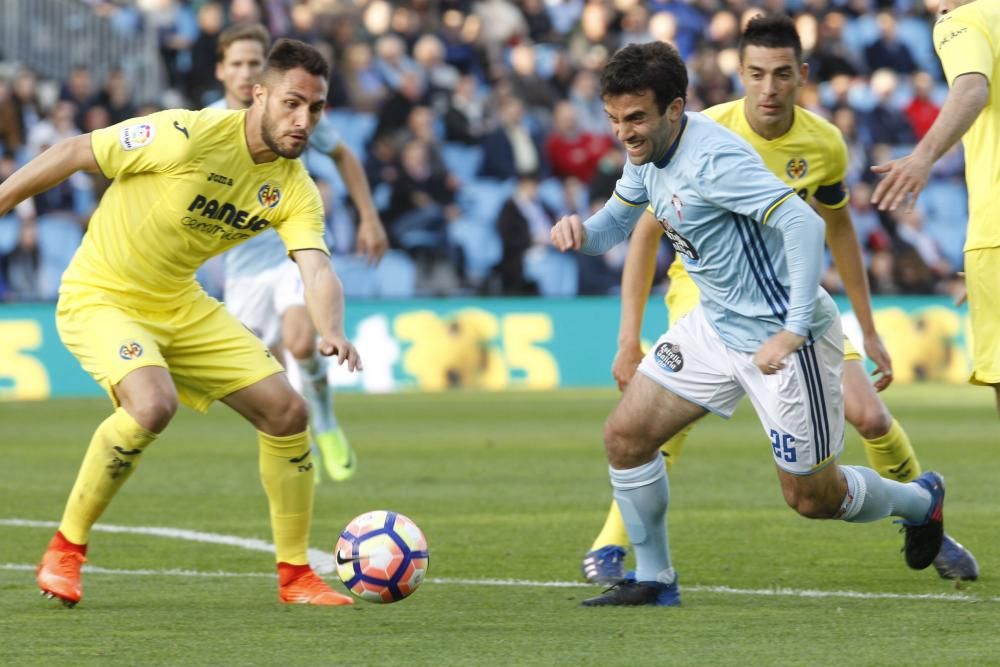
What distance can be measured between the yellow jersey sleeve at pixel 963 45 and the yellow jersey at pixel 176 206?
2344 mm

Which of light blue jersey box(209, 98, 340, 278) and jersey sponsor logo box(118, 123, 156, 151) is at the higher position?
jersey sponsor logo box(118, 123, 156, 151)

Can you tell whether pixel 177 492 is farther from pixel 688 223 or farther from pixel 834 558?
pixel 688 223

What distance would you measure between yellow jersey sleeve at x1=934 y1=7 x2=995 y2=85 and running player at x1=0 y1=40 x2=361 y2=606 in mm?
2202

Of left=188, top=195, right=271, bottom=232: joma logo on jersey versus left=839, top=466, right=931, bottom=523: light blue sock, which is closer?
left=839, top=466, right=931, bottom=523: light blue sock

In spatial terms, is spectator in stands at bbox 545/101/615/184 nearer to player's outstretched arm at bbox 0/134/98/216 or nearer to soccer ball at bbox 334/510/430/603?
player's outstretched arm at bbox 0/134/98/216

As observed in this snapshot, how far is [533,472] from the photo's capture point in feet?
37.8

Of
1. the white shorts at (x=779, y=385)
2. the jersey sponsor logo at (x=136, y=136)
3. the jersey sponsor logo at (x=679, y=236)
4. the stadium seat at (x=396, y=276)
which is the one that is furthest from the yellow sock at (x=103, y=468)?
the stadium seat at (x=396, y=276)

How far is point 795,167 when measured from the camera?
23.0 ft

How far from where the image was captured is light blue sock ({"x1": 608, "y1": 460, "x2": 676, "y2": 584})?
6297 mm

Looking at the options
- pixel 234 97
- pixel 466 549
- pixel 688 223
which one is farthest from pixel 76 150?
pixel 234 97

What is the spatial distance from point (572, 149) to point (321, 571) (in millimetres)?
14944

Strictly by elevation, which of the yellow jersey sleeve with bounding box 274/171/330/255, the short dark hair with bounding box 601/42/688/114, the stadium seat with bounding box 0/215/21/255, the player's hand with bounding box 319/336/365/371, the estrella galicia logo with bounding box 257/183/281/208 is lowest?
the stadium seat with bounding box 0/215/21/255

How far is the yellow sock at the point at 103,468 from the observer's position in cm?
633

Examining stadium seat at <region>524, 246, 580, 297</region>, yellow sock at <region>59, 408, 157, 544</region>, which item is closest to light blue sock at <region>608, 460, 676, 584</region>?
yellow sock at <region>59, 408, 157, 544</region>
